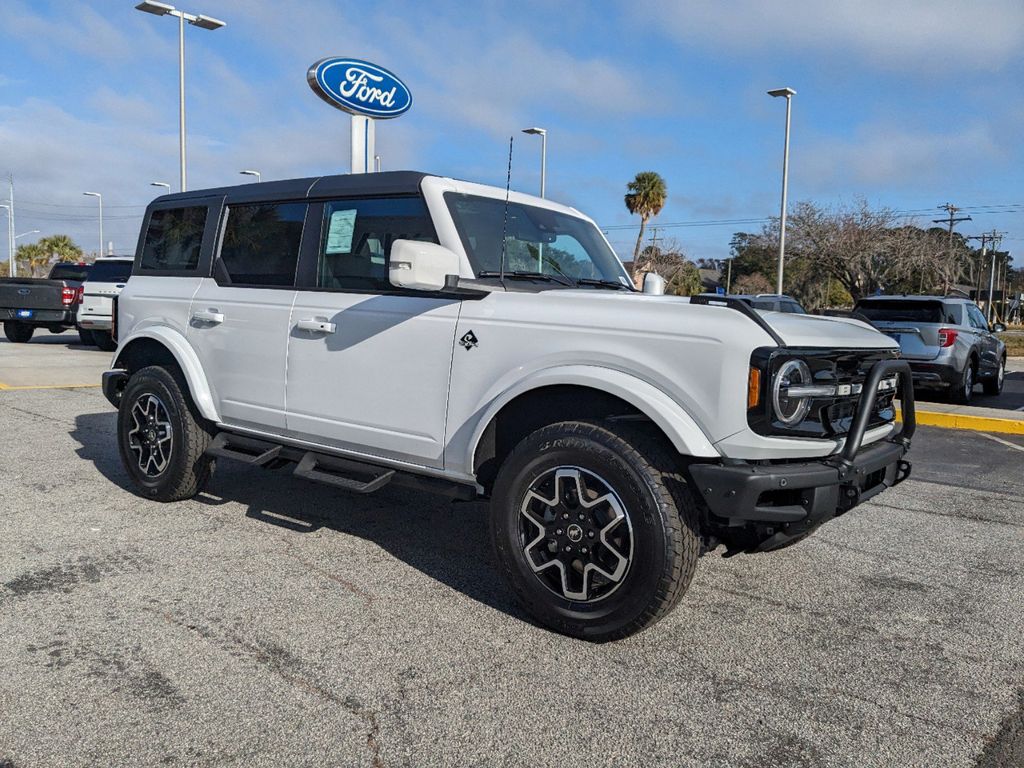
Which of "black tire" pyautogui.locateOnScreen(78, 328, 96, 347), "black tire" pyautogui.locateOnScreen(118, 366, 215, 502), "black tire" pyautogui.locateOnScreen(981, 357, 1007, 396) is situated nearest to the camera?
"black tire" pyautogui.locateOnScreen(118, 366, 215, 502)

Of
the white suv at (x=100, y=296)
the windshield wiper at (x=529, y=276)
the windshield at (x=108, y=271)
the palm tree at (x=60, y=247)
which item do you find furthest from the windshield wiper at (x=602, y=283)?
the palm tree at (x=60, y=247)

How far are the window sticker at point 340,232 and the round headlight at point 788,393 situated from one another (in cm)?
234

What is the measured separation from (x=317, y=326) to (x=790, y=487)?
2463 millimetres

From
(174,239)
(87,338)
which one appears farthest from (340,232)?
(87,338)

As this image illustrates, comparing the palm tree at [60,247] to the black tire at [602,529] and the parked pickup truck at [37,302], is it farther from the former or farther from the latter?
the black tire at [602,529]

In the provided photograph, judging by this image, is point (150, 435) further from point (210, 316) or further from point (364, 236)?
point (364, 236)

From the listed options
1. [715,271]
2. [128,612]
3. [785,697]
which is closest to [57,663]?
[128,612]

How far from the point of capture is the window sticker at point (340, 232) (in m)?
4.38

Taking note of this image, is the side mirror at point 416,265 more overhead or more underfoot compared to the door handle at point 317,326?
more overhead

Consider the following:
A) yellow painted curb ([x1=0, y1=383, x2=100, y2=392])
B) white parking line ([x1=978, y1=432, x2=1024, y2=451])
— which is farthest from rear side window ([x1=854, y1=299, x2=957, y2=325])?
yellow painted curb ([x1=0, y1=383, x2=100, y2=392])

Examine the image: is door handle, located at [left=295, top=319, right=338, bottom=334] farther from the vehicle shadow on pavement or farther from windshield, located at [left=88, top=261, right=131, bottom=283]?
windshield, located at [left=88, top=261, right=131, bottom=283]

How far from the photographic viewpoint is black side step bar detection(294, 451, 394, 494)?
400cm

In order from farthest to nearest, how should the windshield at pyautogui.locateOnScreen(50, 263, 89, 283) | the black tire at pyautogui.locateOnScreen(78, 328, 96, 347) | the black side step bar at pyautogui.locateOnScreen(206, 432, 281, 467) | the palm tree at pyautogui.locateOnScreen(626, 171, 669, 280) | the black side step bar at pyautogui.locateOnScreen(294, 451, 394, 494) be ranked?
the palm tree at pyautogui.locateOnScreen(626, 171, 669, 280)
the windshield at pyautogui.locateOnScreen(50, 263, 89, 283)
the black tire at pyautogui.locateOnScreen(78, 328, 96, 347)
the black side step bar at pyautogui.locateOnScreen(206, 432, 281, 467)
the black side step bar at pyautogui.locateOnScreen(294, 451, 394, 494)

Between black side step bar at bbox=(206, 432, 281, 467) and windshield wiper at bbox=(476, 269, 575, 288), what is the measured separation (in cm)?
158
